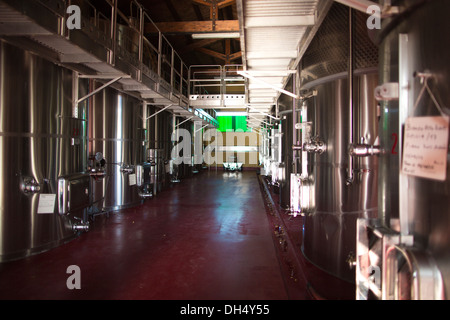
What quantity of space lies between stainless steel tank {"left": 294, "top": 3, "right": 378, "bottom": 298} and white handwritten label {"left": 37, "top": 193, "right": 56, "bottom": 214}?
3.61 metres

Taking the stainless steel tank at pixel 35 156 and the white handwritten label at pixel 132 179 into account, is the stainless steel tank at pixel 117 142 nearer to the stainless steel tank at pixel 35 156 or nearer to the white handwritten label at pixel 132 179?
the white handwritten label at pixel 132 179

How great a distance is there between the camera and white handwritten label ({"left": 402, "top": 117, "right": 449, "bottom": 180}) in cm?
127

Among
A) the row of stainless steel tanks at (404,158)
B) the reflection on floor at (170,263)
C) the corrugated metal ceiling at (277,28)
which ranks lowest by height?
the reflection on floor at (170,263)

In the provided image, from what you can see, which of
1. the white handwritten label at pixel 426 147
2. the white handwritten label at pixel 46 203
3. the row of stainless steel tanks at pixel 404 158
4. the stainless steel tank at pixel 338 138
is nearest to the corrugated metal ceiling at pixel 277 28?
the stainless steel tank at pixel 338 138

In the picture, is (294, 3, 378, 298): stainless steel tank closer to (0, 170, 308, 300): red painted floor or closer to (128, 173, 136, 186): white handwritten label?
(0, 170, 308, 300): red painted floor

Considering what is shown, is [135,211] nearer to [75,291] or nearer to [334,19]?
[75,291]

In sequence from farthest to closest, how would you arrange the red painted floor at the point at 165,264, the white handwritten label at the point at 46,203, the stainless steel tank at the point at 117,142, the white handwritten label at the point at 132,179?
the white handwritten label at the point at 132,179, the stainless steel tank at the point at 117,142, the white handwritten label at the point at 46,203, the red painted floor at the point at 165,264

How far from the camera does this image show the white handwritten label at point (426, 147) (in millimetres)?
1271

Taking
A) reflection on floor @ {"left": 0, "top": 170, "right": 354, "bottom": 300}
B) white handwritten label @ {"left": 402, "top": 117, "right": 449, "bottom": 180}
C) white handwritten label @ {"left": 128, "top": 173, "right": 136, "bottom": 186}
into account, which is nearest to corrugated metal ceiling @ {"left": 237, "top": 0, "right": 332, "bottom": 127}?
white handwritten label @ {"left": 402, "top": 117, "right": 449, "bottom": 180}

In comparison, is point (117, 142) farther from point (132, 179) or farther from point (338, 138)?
point (338, 138)

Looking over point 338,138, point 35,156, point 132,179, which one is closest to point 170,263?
point 35,156

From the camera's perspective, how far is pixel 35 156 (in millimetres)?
4258

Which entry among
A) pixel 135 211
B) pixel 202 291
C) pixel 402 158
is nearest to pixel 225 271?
pixel 202 291

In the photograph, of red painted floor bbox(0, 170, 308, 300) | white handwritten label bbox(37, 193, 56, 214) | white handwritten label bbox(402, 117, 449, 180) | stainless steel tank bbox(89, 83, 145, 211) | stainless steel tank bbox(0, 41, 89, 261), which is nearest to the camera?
white handwritten label bbox(402, 117, 449, 180)
